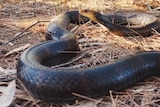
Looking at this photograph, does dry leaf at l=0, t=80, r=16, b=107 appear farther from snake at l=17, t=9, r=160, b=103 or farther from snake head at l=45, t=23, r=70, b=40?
snake head at l=45, t=23, r=70, b=40

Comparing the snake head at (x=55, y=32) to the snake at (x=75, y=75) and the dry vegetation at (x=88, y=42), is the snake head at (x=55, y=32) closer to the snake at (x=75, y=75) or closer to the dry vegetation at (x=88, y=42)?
the dry vegetation at (x=88, y=42)

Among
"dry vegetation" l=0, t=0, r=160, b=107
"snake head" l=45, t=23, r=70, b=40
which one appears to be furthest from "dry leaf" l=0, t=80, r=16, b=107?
"snake head" l=45, t=23, r=70, b=40

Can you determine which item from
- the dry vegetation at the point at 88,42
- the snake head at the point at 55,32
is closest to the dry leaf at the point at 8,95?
the dry vegetation at the point at 88,42

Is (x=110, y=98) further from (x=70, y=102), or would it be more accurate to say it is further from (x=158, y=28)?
(x=158, y=28)

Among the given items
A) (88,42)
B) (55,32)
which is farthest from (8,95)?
(55,32)

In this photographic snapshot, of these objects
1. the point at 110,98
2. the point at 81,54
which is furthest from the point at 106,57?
the point at 110,98

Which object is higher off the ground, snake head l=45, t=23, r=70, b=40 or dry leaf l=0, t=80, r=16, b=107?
snake head l=45, t=23, r=70, b=40
